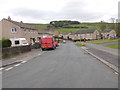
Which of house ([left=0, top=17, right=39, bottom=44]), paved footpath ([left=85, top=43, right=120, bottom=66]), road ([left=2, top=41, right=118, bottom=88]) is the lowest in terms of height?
paved footpath ([left=85, top=43, right=120, bottom=66])

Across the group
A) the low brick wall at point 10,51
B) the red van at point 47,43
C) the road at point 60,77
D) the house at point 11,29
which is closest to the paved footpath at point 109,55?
the road at point 60,77

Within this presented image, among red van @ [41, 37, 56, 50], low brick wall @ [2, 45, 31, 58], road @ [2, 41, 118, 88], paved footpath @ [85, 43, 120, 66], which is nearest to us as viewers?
road @ [2, 41, 118, 88]

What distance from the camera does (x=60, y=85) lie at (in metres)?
6.29

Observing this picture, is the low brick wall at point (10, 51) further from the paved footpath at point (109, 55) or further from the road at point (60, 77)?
the paved footpath at point (109, 55)

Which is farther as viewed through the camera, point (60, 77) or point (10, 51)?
point (10, 51)

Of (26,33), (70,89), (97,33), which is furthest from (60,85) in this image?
(97,33)

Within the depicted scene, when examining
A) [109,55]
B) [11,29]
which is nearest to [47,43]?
[109,55]

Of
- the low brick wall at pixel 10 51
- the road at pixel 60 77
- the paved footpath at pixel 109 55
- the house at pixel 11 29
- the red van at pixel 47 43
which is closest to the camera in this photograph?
the road at pixel 60 77

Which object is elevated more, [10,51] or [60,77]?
[10,51]

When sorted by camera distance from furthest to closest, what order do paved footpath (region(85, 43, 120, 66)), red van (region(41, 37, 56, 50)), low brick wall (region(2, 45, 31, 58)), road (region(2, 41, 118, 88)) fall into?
red van (region(41, 37, 56, 50)) < low brick wall (region(2, 45, 31, 58)) < paved footpath (region(85, 43, 120, 66)) < road (region(2, 41, 118, 88))

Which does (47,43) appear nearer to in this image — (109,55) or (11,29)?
(109,55)

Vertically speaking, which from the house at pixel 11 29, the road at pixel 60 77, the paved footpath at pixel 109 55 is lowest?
the paved footpath at pixel 109 55

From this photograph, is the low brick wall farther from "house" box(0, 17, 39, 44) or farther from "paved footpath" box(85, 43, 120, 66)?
"house" box(0, 17, 39, 44)

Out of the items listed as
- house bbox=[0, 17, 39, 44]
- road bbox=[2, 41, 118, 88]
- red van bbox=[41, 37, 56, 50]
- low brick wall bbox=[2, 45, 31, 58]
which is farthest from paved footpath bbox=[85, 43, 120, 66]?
house bbox=[0, 17, 39, 44]
